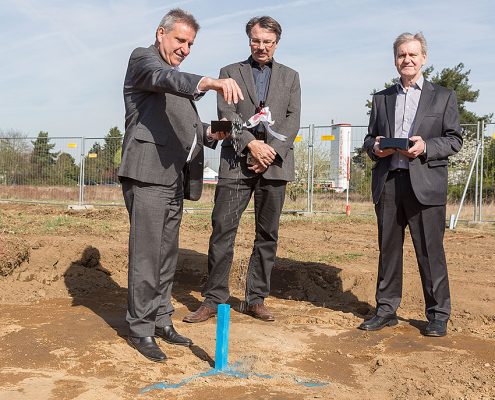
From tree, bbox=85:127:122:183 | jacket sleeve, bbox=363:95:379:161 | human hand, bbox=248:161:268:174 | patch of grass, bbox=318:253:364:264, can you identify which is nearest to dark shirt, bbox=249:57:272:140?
human hand, bbox=248:161:268:174

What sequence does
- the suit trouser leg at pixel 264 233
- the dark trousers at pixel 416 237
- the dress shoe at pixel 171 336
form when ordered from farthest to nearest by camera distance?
the suit trouser leg at pixel 264 233 → the dark trousers at pixel 416 237 → the dress shoe at pixel 171 336

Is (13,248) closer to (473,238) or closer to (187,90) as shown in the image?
(187,90)

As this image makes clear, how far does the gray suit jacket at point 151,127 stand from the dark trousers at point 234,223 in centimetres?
92

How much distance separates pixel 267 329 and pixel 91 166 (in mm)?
14083

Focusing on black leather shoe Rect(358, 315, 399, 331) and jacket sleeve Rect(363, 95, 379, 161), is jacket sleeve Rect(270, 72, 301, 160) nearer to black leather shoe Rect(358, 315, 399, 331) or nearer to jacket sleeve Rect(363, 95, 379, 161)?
jacket sleeve Rect(363, 95, 379, 161)

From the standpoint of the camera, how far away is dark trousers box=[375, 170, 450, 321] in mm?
5250

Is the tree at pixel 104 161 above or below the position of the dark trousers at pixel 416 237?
above

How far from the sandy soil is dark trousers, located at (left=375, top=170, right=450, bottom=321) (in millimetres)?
340

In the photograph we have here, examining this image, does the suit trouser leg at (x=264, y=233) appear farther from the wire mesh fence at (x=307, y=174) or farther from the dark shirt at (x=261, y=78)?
the wire mesh fence at (x=307, y=174)

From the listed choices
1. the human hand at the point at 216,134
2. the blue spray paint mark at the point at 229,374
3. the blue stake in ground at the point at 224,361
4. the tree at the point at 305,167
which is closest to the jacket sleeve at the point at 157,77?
the human hand at the point at 216,134

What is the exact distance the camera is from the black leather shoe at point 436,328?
205 inches

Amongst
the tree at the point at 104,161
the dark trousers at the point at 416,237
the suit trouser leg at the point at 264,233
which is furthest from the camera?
the tree at the point at 104,161

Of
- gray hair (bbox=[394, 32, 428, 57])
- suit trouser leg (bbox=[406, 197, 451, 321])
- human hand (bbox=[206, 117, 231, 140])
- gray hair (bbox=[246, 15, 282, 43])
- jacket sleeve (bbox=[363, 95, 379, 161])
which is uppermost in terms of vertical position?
gray hair (bbox=[246, 15, 282, 43])

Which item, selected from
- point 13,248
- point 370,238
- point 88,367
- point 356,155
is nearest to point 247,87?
point 88,367
